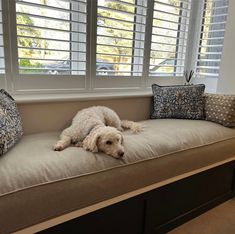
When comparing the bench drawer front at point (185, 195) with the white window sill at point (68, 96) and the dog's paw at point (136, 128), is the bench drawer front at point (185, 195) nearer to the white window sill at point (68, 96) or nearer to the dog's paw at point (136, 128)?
the dog's paw at point (136, 128)

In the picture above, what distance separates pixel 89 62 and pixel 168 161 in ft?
3.57

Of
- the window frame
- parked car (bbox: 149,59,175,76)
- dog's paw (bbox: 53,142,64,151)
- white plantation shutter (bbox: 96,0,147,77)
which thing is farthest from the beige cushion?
parked car (bbox: 149,59,175,76)

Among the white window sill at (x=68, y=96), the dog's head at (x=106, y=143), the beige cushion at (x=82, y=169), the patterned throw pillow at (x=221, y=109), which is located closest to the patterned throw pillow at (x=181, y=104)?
the patterned throw pillow at (x=221, y=109)

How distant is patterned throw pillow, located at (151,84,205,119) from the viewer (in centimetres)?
205

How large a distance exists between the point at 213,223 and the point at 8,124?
1.44 metres

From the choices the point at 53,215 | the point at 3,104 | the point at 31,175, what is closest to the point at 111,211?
the point at 53,215

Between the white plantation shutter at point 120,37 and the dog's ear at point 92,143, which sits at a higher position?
the white plantation shutter at point 120,37

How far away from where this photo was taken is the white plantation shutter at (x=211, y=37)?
2.44 meters

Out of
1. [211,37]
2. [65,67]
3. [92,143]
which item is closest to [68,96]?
[65,67]

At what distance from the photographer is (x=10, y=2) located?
1.57 metres

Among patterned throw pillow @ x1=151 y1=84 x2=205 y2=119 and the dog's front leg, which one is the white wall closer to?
patterned throw pillow @ x1=151 y1=84 x2=205 y2=119

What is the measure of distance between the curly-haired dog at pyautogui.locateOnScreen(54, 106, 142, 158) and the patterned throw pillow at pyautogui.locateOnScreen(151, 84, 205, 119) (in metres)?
0.46

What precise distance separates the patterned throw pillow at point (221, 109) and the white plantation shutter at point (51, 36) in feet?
3.69

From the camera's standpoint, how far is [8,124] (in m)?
1.21
